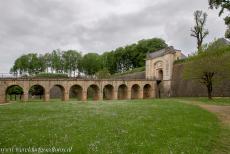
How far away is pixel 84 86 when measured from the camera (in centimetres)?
4891

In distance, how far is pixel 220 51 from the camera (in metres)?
38.3

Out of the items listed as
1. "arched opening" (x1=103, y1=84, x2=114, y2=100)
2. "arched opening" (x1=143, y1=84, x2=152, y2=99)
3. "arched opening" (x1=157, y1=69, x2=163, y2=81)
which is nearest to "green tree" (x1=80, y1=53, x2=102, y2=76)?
"arched opening" (x1=103, y1=84, x2=114, y2=100)

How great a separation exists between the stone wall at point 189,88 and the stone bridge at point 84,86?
5.48m

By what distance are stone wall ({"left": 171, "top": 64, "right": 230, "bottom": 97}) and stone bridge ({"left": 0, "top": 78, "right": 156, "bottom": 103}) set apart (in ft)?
18.0

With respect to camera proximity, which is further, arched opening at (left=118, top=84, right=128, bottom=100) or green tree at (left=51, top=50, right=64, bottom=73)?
green tree at (left=51, top=50, right=64, bottom=73)

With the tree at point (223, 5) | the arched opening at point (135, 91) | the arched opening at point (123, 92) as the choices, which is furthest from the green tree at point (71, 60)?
the tree at point (223, 5)

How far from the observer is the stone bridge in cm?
4296

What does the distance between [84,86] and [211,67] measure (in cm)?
2434

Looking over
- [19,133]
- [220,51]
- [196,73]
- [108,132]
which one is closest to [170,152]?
[108,132]

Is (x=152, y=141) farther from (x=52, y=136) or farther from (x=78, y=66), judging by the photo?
(x=78, y=66)

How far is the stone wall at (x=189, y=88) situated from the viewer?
3826cm

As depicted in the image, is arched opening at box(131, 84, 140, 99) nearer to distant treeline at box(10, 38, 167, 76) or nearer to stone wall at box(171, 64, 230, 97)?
stone wall at box(171, 64, 230, 97)

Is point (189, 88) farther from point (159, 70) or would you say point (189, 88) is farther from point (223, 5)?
point (223, 5)

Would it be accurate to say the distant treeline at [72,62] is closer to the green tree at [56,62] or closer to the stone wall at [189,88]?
the green tree at [56,62]
